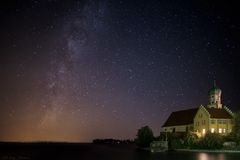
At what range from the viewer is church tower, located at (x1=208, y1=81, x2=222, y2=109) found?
411 feet

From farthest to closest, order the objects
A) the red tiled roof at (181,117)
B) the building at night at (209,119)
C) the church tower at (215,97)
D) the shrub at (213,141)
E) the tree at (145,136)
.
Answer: the tree at (145,136)
the red tiled roof at (181,117)
the church tower at (215,97)
the building at night at (209,119)
the shrub at (213,141)

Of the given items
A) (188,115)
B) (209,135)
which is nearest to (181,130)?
(188,115)

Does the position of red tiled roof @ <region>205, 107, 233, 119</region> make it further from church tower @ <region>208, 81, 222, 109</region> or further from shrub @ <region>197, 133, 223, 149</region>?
shrub @ <region>197, 133, 223, 149</region>

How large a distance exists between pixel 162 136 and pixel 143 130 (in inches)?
378

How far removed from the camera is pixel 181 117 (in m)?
134

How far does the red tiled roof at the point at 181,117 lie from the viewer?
418 ft

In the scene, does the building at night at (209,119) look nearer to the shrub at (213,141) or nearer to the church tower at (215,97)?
the church tower at (215,97)

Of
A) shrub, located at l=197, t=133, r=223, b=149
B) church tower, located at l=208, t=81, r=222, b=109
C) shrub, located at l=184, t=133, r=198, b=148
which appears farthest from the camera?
church tower, located at l=208, t=81, r=222, b=109

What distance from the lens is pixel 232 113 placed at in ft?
384

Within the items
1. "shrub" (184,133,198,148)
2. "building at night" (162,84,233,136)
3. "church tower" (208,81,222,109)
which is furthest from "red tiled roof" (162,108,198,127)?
"shrub" (184,133,198,148)

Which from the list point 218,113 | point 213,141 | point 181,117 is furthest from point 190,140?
point 181,117

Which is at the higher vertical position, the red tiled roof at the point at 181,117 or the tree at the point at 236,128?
the red tiled roof at the point at 181,117

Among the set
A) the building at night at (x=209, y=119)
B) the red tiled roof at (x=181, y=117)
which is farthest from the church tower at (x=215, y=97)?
the red tiled roof at (x=181, y=117)

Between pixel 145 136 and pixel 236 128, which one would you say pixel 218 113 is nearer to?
pixel 236 128
